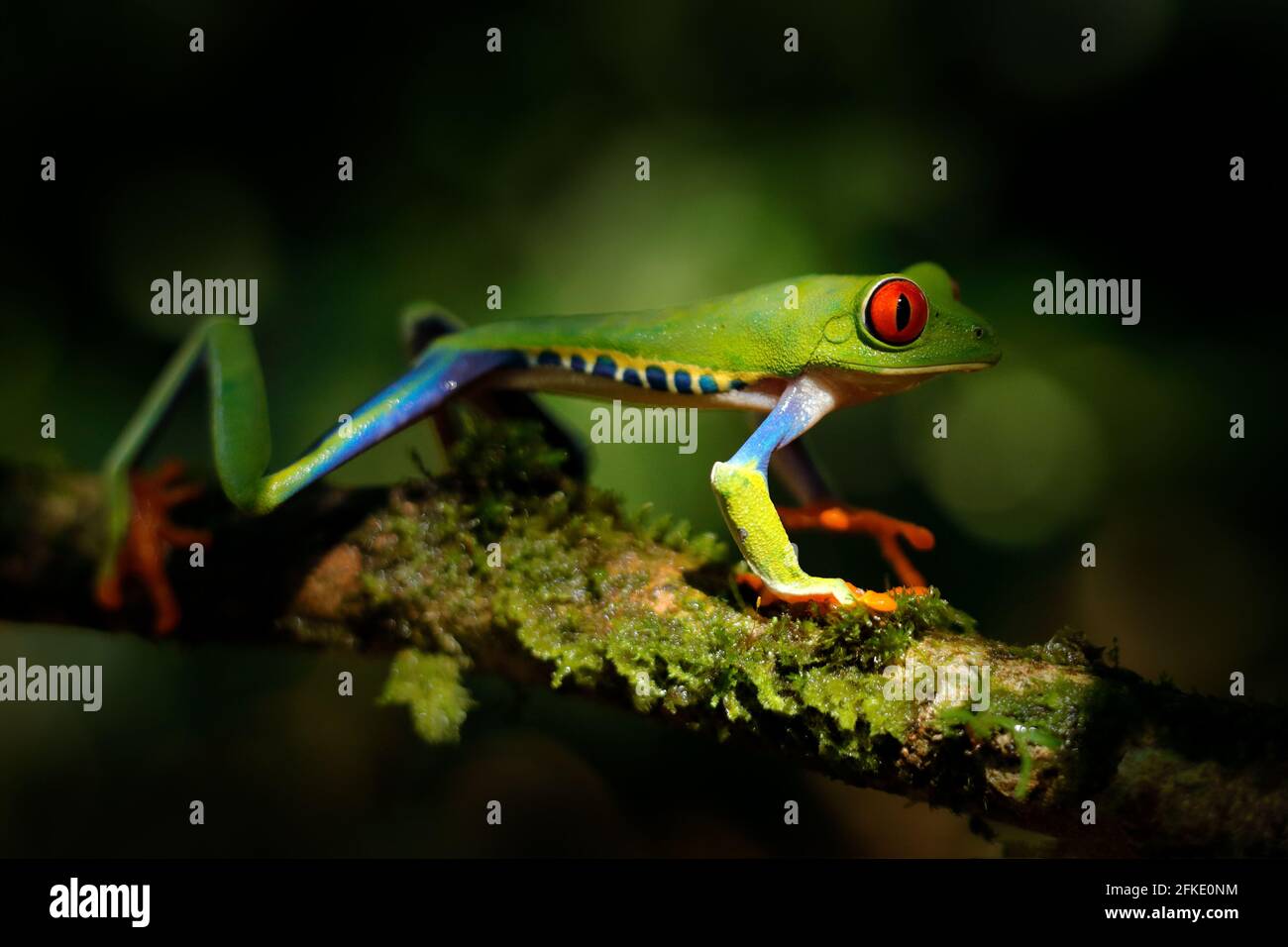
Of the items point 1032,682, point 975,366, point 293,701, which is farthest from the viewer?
point 293,701

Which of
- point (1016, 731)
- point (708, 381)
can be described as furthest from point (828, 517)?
point (1016, 731)

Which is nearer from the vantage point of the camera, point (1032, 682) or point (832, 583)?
point (1032, 682)

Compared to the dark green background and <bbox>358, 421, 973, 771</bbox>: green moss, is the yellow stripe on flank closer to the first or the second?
<bbox>358, 421, 973, 771</bbox>: green moss

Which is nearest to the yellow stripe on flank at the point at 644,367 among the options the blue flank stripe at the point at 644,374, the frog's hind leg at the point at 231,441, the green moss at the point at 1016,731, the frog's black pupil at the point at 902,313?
the blue flank stripe at the point at 644,374

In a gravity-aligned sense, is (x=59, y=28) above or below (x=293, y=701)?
above

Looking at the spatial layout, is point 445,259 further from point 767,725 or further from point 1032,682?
point 1032,682

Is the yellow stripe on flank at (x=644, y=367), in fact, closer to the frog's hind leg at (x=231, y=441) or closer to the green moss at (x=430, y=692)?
the frog's hind leg at (x=231, y=441)

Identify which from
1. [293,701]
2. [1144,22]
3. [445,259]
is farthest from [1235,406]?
[293,701]

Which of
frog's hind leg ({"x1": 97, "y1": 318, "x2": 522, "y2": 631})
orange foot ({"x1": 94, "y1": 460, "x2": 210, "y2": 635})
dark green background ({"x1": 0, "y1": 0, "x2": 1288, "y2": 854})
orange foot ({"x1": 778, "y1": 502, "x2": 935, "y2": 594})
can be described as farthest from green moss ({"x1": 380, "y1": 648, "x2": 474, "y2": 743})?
dark green background ({"x1": 0, "y1": 0, "x2": 1288, "y2": 854})
